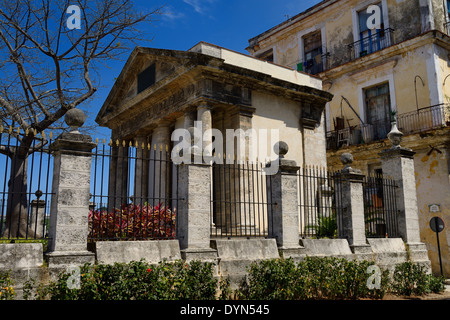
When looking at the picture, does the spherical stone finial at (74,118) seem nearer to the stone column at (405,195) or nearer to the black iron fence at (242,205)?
the black iron fence at (242,205)

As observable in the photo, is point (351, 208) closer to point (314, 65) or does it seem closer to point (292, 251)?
point (292, 251)

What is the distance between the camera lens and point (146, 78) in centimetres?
1537

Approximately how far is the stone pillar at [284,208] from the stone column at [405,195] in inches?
160

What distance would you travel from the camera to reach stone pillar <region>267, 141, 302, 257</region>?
319 inches

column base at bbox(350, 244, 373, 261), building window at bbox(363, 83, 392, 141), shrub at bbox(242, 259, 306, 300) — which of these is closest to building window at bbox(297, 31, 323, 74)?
building window at bbox(363, 83, 392, 141)

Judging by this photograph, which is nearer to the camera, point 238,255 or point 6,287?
point 6,287

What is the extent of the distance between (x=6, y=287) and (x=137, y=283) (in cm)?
165

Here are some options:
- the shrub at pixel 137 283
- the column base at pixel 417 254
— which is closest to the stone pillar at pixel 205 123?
the shrub at pixel 137 283

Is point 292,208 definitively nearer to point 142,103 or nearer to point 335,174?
point 335,174

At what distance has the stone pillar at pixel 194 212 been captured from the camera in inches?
275

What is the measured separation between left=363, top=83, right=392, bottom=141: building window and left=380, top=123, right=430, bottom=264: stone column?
7.40m

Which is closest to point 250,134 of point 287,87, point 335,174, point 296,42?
point 287,87

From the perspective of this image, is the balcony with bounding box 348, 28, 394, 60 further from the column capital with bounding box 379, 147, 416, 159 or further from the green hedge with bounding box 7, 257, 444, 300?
the green hedge with bounding box 7, 257, 444, 300

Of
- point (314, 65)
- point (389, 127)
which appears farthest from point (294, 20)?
point (389, 127)
